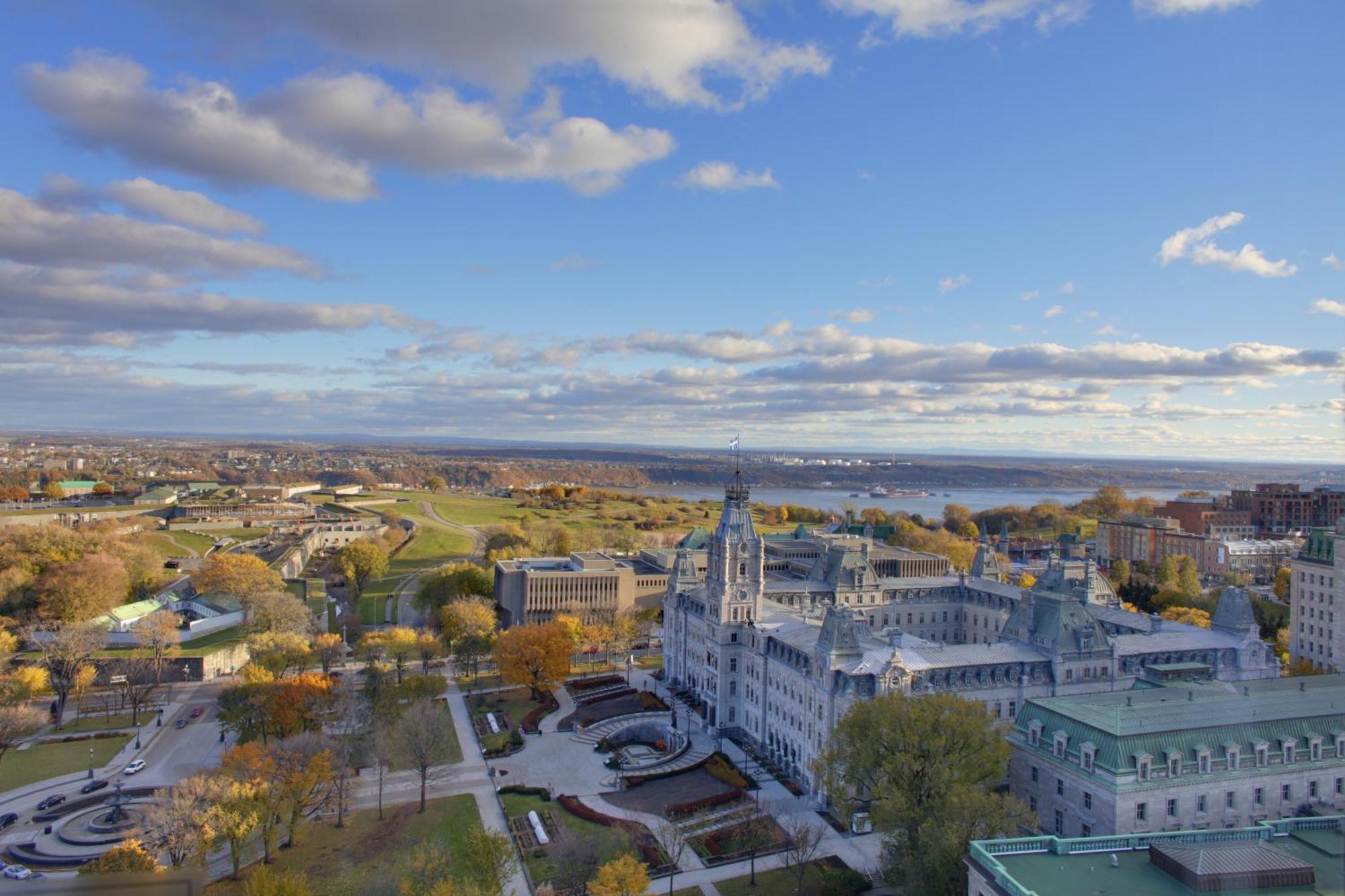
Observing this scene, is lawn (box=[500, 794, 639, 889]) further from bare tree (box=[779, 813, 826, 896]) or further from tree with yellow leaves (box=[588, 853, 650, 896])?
bare tree (box=[779, 813, 826, 896])

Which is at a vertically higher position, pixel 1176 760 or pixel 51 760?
pixel 1176 760

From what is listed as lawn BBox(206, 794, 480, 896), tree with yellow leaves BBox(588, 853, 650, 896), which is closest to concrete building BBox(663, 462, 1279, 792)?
tree with yellow leaves BBox(588, 853, 650, 896)

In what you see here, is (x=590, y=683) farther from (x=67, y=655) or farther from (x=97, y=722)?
(x=67, y=655)

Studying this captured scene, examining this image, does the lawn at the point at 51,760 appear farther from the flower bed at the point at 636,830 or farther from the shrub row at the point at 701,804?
the shrub row at the point at 701,804

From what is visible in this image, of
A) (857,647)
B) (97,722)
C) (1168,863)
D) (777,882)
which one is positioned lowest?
(97,722)

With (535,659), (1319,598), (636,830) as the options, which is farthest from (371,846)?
(1319,598)

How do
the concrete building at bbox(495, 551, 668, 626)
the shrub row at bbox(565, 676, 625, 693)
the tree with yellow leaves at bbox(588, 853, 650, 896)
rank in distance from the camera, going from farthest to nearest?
the concrete building at bbox(495, 551, 668, 626), the shrub row at bbox(565, 676, 625, 693), the tree with yellow leaves at bbox(588, 853, 650, 896)

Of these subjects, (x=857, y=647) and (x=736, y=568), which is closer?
(x=857, y=647)
